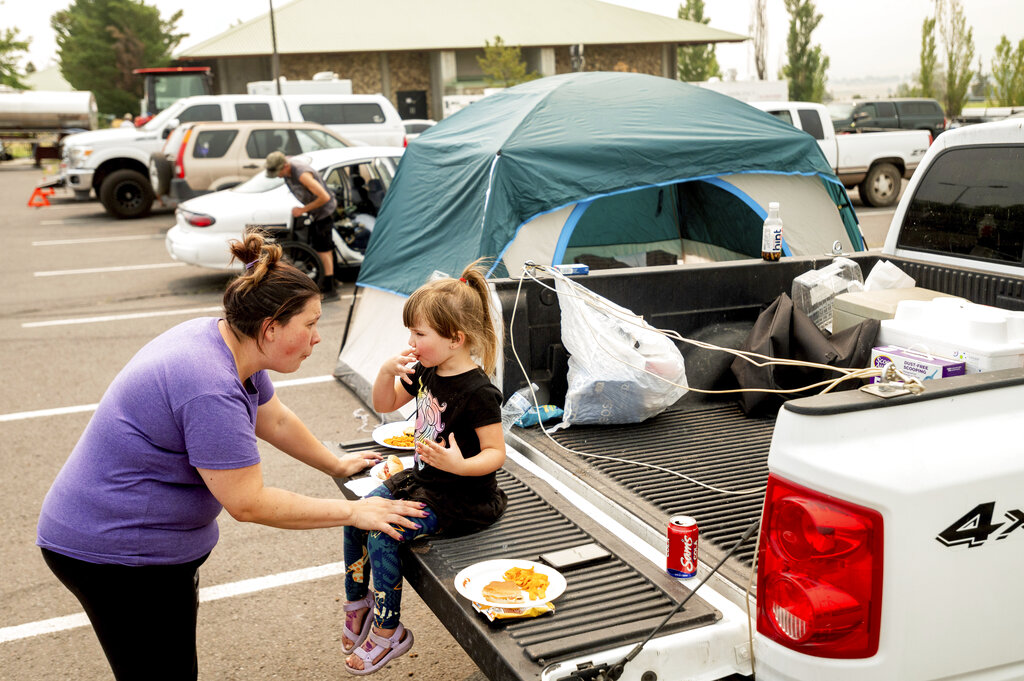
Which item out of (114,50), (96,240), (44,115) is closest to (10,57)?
(114,50)

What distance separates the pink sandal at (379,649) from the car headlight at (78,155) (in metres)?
16.7

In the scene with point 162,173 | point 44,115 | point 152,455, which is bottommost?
point 152,455

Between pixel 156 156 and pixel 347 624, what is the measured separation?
1383cm

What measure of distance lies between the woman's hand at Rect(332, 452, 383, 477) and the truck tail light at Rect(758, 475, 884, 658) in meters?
1.63

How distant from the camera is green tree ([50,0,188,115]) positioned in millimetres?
53750

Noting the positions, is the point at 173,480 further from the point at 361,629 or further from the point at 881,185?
the point at 881,185

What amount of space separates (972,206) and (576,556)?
2.25 m

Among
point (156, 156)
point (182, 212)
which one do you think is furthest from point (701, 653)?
point (156, 156)

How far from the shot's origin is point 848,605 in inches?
66.4

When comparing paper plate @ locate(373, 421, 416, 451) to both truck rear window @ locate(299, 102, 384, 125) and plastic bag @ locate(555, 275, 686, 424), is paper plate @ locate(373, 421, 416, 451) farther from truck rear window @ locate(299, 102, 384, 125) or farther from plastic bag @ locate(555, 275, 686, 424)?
truck rear window @ locate(299, 102, 384, 125)

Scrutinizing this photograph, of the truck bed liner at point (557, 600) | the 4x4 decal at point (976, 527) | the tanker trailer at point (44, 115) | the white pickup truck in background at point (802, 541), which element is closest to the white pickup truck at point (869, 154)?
the white pickup truck in background at point (802, 541)

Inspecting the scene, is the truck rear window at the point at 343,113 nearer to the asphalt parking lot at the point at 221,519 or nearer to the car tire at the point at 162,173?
the car tire at the point at 162,173

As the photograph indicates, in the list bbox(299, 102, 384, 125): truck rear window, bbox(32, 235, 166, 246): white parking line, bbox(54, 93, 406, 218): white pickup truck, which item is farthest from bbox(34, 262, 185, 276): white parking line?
bbox(299, 102, 384, 125): truck rear window

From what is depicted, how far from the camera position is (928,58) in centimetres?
3203
